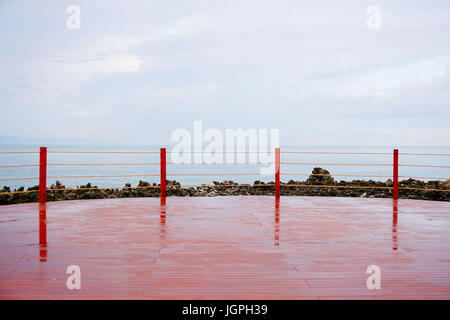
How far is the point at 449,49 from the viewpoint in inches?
489

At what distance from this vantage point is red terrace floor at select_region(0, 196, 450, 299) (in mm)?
2074

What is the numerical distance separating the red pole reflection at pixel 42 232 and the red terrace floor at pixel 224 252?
1 centimetres

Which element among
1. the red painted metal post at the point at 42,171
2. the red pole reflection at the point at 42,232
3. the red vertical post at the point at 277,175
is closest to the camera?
the red pole reflection at the point at 42,232

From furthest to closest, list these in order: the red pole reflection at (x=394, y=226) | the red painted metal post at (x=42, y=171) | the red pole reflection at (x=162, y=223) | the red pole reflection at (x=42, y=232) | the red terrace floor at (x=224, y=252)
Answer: the red painted metal post at (x=42, y=171)
the red pole reflection at (x=162, y=223)
the red pole reflection at (x=394, y=226)
the red pole reflection at (x=42, y=232)
the red terrace floor at (x=224, y=252)

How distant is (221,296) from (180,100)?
3261 cm

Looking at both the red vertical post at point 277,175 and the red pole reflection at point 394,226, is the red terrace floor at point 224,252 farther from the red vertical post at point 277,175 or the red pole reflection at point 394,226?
the red vertical post at point 277,175

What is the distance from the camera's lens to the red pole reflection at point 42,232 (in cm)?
280

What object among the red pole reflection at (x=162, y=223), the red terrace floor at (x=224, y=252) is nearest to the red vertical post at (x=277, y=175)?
the red terrace floor at (x=224, y=252)

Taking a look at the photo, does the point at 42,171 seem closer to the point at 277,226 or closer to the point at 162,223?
the point at 162,223

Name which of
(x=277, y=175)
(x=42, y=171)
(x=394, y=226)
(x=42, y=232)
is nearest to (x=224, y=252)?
(x=42, y=232)

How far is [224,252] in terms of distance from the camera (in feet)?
9.46

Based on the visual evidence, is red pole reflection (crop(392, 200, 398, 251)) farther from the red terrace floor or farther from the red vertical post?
the red vertical post
